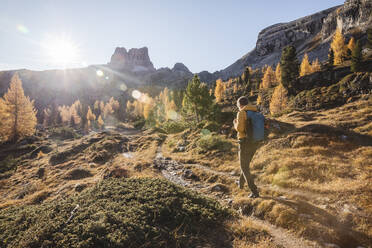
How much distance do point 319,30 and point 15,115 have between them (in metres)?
239

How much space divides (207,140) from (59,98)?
215 metres

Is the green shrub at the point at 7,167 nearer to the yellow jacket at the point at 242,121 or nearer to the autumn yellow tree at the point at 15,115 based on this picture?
the autumn yellow tree at the point at 15,115

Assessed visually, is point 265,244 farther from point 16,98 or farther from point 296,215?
point 16,98

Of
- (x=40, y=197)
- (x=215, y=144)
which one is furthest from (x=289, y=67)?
(x=40, y=197)

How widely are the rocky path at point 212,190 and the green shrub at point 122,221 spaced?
1.48 m

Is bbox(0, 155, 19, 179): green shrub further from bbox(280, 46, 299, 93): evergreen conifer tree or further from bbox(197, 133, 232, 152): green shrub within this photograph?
bbox(280, 46, 299, 93): evergreen conifer tree

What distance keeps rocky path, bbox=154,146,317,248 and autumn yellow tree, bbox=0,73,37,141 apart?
4533cm

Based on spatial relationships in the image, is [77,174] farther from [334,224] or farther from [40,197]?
[334,224]

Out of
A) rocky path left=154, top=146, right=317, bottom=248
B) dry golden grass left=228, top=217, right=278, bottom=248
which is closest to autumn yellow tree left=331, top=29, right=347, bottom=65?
rocky path left=154, top=146, right=317, bottom=248

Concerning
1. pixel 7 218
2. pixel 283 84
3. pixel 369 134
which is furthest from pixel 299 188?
pixel 283 84

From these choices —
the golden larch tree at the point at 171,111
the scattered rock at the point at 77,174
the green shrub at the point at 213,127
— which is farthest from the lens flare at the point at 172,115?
the scattered rock at the point at 77,174

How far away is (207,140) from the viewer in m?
18.8

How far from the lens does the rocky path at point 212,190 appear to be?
4.56 m

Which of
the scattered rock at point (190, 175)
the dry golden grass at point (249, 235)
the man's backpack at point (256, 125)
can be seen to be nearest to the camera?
the dry golden grass at point (249, 235)
